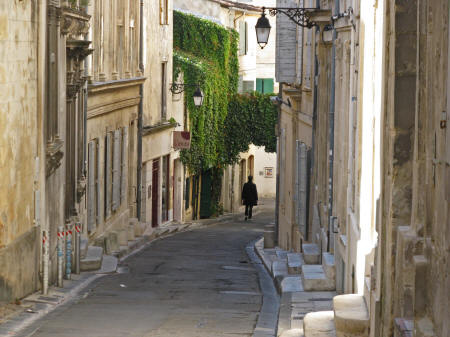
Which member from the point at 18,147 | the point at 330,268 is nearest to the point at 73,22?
the point at 18,147

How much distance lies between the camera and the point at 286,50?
2483 centimetres

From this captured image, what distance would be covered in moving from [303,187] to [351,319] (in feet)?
38.6

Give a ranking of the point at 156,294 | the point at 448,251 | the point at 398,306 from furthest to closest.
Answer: the point at 156,294 → the point at 398,306 → the point at 448,251

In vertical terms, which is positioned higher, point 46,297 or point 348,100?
point 348,100

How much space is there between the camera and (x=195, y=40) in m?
41.0

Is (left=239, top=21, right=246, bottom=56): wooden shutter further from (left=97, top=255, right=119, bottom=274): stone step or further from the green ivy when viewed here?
(left=97, top=255, right=119, bottom=274): stone step

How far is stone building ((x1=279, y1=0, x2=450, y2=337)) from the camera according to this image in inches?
254

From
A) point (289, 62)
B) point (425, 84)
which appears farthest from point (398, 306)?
point (289, 62)

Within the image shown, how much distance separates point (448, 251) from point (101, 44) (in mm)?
19360

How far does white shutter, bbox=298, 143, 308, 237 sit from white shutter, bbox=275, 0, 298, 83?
8.63ft

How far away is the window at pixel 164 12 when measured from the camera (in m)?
34.8

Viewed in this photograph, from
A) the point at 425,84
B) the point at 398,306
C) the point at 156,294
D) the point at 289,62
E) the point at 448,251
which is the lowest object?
the point at 156,294

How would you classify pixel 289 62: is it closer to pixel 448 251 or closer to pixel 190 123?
pixel 190 123

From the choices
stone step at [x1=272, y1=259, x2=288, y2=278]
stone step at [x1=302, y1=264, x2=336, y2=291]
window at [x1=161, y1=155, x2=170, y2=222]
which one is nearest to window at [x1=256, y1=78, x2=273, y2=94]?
window at [x1=161, y1=155, x2=170, y2=222]
